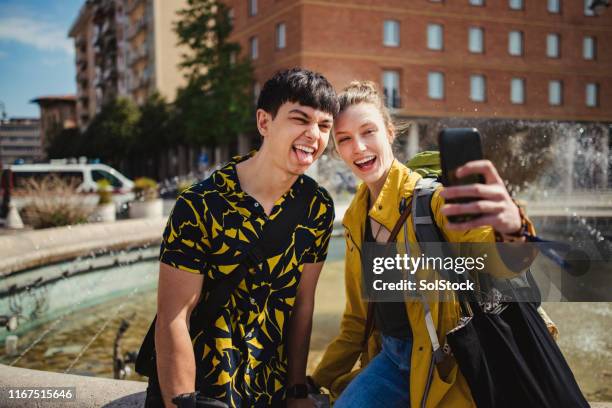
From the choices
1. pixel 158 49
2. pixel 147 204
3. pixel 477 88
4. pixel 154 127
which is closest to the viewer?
pixel 147 204

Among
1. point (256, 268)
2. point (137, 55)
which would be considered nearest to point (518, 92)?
point (256, 268)

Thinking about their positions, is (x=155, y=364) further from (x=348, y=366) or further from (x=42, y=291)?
(x=42, y=291)

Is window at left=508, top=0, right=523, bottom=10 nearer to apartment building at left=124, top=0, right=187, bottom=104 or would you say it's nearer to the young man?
apartment building at left=124, top=0, right=187, bottom=104

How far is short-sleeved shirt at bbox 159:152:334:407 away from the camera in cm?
194

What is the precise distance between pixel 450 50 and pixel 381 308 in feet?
96.9

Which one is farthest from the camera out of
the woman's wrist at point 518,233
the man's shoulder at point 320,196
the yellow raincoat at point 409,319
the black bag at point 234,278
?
the man's shoulder at point 320,196

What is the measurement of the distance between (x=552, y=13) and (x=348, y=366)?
111 ft

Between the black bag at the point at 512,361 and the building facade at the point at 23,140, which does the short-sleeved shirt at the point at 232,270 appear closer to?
the black bag at the point at 512,361

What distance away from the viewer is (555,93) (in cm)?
3091

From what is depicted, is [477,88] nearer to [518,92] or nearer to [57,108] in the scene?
[518,92]

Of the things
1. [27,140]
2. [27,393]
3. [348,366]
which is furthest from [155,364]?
[27,140]

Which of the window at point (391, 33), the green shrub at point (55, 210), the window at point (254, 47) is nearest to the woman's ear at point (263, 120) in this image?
the green shrub at point (55, 210)

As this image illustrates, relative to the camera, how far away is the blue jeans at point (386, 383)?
2072mm

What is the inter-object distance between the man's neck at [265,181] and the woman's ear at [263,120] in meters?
0.09
